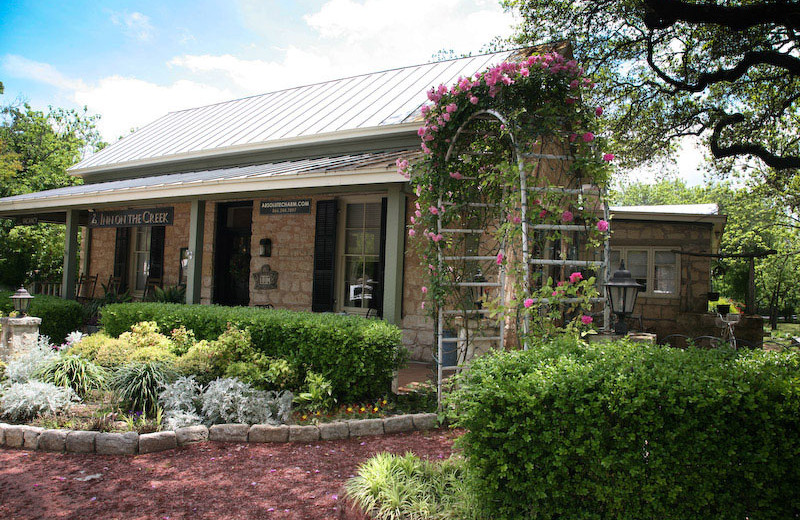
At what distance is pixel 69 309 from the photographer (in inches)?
356

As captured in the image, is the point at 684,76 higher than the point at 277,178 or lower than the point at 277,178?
higher

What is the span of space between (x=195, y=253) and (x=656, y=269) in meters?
9.80

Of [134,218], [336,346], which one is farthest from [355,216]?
[134,218]

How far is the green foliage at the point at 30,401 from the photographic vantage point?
4.82m

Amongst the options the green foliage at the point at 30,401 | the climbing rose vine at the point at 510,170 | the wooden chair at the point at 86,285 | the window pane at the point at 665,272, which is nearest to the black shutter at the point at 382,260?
the climbing rose vine at the point at 510,170

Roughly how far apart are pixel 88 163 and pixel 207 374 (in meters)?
10.9

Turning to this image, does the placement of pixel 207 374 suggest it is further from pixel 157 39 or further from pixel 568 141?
pixel 157 39

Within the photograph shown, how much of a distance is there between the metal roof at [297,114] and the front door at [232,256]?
144cm

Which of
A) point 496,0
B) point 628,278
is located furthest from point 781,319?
point 628,278

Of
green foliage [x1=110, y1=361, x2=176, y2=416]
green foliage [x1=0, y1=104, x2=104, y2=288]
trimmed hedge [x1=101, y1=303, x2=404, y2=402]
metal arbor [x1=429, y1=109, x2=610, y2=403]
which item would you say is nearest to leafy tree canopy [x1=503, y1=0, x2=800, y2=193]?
metal arbor [x1=429, y1=109, x2=610, y2=403]

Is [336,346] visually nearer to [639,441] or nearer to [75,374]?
[75,374]

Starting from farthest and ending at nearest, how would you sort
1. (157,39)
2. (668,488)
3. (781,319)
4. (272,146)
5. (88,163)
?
(781,319)
(88,163)
(157,39)
(272,146)
(668,488)

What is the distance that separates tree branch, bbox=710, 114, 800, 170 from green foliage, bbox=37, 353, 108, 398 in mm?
11306

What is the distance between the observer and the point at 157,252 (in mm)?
11758
